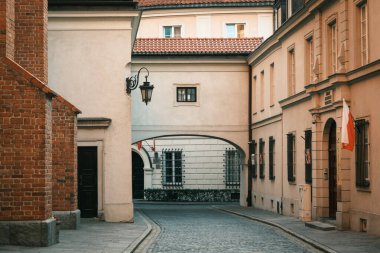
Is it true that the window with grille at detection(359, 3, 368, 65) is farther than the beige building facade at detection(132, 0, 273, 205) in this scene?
No

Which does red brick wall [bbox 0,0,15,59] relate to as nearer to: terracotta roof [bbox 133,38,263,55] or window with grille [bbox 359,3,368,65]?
window with grille [bbox 359,3,368,65]

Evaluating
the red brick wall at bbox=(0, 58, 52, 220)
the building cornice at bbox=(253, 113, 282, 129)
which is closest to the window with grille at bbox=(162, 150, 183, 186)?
the building cornice at bbox=(253, 113, 282, 129)

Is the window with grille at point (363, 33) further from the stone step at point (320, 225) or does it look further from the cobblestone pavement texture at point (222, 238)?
the cobblestone pavement texture at point (222, 238)

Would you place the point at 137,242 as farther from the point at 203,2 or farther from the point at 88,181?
the point at 203,2

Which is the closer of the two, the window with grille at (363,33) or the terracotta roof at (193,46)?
the window with grille at (363,33)

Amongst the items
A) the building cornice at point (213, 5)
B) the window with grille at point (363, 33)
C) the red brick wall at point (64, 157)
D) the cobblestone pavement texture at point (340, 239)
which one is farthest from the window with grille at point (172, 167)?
the window with grille at point (363, 33)

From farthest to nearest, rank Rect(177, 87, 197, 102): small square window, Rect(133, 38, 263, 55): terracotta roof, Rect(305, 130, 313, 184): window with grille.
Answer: Rect(177, 87, 197, 102): small square window → Rect(133, 38, 263, 55): terracotta roof → Rect(305, 130, 313, 184): window with grille

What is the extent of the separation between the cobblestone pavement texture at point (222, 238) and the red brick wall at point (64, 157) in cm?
279

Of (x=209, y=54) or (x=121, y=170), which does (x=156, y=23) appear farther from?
(x=121, y=170)

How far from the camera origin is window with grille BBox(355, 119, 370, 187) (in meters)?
22.6

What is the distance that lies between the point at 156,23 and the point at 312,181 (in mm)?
34131

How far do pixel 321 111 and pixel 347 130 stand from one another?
199 inches

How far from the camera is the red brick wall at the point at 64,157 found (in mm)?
23500

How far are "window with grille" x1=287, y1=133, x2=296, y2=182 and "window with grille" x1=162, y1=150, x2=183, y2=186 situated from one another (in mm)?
20158
